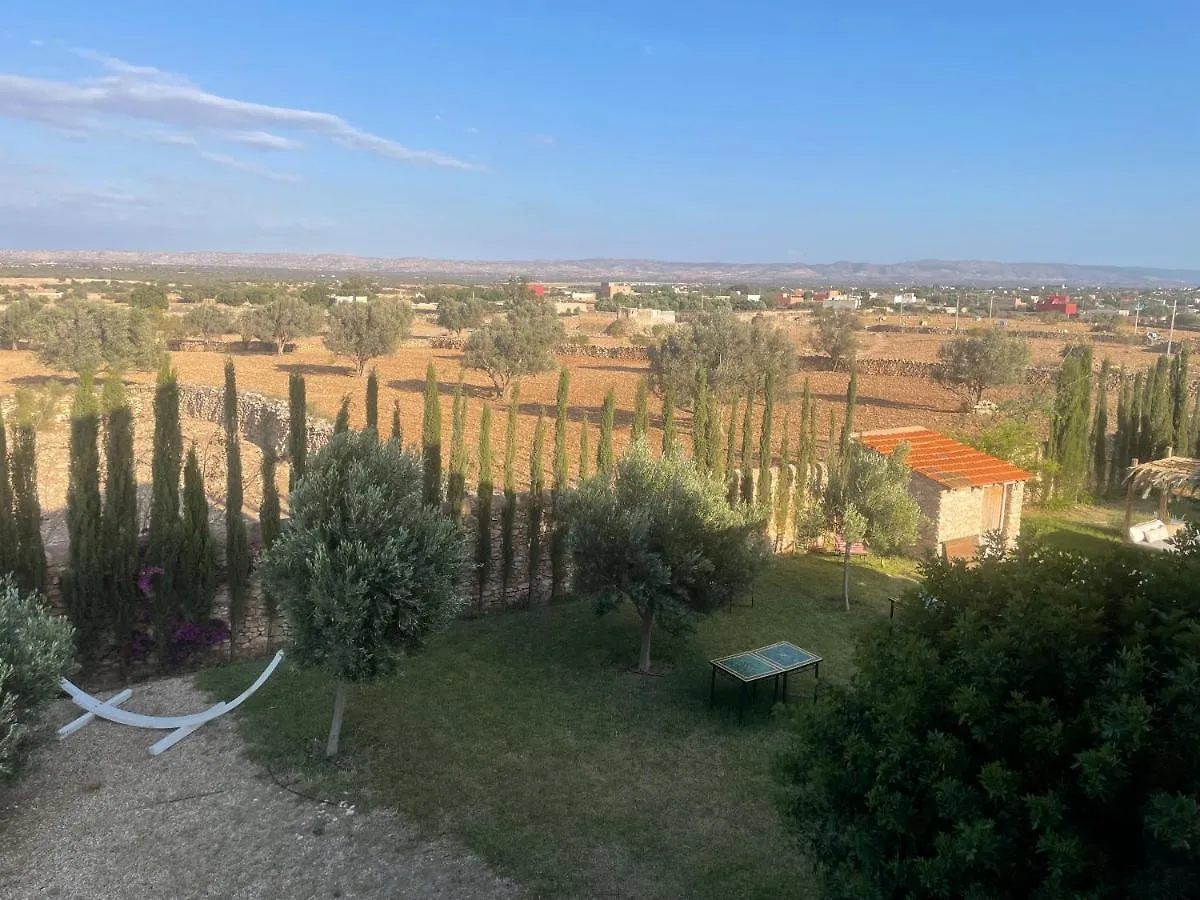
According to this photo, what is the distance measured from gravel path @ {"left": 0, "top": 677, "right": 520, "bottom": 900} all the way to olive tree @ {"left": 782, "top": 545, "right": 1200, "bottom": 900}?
11.0 ft

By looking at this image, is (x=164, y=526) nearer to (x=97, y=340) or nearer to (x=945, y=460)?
(x=945, y=460)

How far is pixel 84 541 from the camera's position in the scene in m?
11.3

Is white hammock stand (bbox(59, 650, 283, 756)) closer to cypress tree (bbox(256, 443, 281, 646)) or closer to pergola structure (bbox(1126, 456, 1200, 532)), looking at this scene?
cypress tree (bbox(256, 443, 281, 646))

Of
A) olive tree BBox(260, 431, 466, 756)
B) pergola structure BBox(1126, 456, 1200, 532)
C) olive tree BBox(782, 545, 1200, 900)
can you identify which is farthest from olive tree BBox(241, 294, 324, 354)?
olive tree BBox(782, 545, 1200, 900)

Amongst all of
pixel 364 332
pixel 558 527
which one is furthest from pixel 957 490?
pixel 364 332

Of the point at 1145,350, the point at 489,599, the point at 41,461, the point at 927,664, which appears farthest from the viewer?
the point at 1145,350

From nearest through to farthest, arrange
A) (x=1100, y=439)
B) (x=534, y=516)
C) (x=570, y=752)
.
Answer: (x=570, y=752)
(x=534, y=516)
(x=1100, y=439)

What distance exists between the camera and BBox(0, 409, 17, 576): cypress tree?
37.0ft

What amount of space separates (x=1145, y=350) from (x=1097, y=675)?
2462 inches

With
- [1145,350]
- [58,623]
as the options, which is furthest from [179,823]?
[1145,350]

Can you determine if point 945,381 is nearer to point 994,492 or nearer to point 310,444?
point 994,492

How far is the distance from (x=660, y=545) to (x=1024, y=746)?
6.64m

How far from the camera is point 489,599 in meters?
14.7

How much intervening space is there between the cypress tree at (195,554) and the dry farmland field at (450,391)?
6054mm
